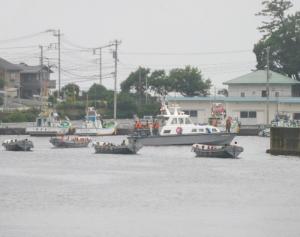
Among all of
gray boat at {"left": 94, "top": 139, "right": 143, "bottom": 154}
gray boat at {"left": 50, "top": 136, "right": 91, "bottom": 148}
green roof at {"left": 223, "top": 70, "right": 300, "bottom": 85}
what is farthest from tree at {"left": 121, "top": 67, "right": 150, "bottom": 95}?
gray boat at {"left": 94, "top": 139, "right": 143, "bottom": 154}

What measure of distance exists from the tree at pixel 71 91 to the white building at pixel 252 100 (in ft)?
81.6

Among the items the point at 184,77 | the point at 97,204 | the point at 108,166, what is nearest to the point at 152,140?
the point at 108,166

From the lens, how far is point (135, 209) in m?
49.3

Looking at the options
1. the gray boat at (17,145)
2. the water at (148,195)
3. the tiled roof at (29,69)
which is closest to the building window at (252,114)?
the gray boat at (17,145)

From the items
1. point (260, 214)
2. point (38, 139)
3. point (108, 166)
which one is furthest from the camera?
point (38, 139)

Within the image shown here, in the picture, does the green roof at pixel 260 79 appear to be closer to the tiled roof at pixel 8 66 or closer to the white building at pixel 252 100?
the white building at pixel 252 100

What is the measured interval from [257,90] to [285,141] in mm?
62171

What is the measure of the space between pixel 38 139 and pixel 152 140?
29241 mm

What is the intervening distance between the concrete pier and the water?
2.56 feet

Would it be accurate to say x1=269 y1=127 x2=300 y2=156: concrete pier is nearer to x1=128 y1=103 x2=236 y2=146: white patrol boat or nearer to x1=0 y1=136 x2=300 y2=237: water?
x1=0 y1=136 x2=300 y2=237: water

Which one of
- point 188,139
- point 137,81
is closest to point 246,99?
point 137,81

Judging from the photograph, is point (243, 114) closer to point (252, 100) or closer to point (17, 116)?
point (252, 100)

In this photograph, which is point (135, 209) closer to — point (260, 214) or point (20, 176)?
point (260, 214)

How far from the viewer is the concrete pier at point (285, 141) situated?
74312mm
